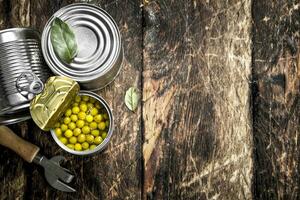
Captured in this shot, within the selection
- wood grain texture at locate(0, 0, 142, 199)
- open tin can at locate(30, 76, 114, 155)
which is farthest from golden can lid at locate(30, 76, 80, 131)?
wood grain texture at locate(0, 0, 142, 199)

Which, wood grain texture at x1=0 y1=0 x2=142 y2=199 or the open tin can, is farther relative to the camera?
wood grain texture at x1=0 y1=0 x2=142 y2=199

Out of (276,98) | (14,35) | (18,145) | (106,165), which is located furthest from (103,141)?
(276,98)

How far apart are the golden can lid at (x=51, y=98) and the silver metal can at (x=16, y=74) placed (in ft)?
0.09

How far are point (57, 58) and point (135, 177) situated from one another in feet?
1.65

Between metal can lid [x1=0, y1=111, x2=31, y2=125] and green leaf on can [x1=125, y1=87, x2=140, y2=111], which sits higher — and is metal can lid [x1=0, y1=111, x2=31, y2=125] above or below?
below

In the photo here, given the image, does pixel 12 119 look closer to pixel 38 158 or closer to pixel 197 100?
pixel 38 158

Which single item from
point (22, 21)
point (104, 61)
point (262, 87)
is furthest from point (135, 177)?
point (22, 21)

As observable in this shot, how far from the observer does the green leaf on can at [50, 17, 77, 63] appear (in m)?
1.46

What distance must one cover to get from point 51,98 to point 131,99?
1.05 feet

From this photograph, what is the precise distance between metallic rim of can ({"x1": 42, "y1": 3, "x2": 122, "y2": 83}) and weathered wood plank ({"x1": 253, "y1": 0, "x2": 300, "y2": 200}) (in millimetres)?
529

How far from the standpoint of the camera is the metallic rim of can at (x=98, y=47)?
1.48 metres

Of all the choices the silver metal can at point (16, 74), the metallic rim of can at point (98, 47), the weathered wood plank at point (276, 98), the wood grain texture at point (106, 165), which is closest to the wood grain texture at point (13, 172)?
the wood grain texture at point (106, 165)

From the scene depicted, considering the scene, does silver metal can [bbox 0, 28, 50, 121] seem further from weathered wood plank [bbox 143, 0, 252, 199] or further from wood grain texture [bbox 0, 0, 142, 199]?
weathered wood plank [bbox 143, 0, 252, 199]

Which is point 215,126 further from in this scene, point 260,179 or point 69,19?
point 69,19
